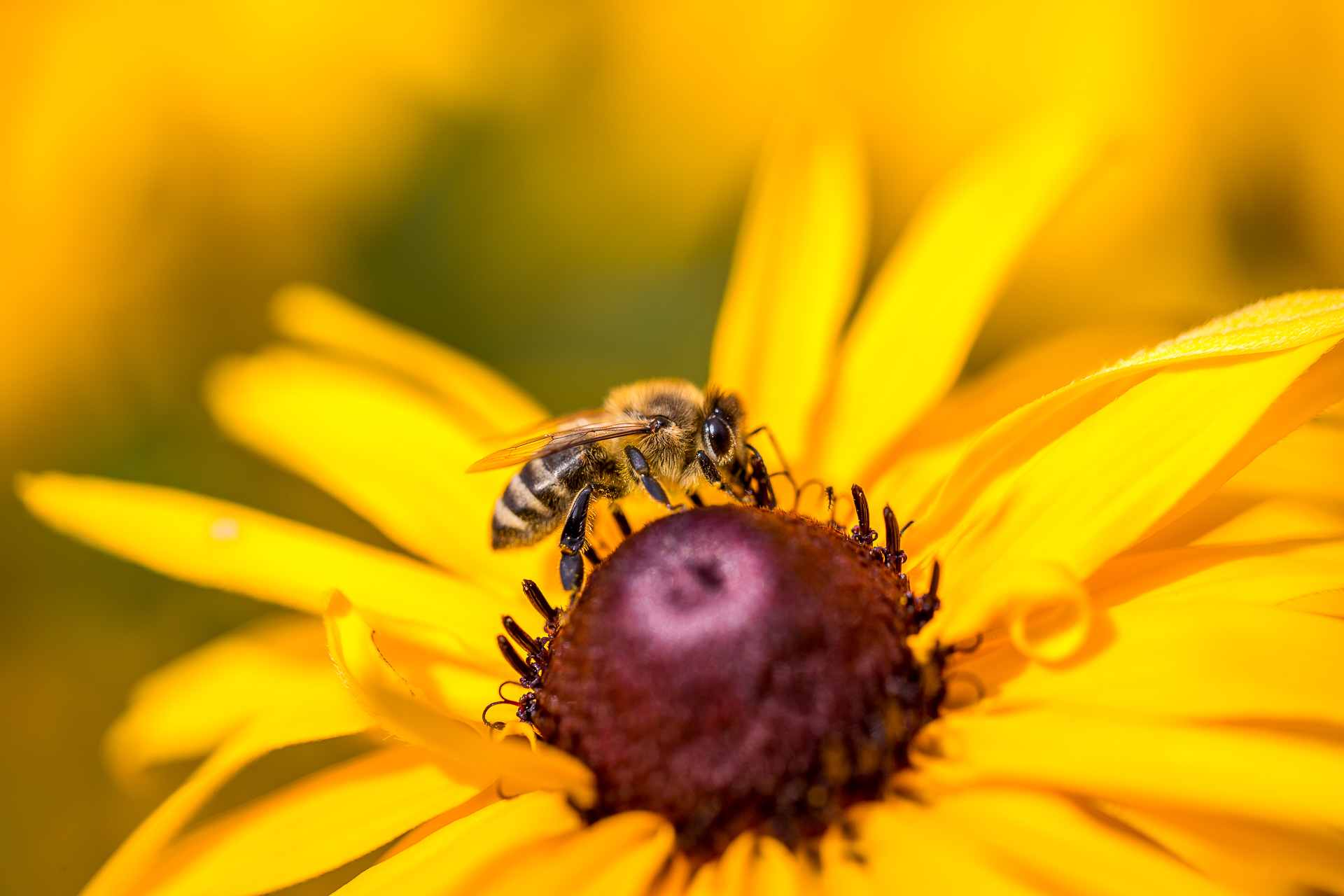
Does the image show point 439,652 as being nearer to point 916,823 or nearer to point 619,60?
point 916,823

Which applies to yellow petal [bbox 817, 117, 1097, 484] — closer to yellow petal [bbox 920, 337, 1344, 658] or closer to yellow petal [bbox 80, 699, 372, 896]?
yellow petal [bbox 920, 337, 1344, 658]

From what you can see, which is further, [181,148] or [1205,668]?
[181,148]

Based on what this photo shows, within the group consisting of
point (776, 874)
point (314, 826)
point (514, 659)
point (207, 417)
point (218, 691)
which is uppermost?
point (207, 417)

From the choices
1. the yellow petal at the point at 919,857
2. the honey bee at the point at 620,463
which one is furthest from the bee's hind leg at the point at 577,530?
the yellow petal at the point at 919,857

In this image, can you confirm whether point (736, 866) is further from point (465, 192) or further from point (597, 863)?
point (465, 192)

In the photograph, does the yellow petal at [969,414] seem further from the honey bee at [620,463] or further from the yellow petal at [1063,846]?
the yellow petal at [1063,846]

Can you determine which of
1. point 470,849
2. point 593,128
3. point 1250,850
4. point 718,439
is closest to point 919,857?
point 1250,850

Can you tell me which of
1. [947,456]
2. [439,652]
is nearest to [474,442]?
[439,652]

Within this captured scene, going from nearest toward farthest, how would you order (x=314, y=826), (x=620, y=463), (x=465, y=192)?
(x=314, y=826) < (x=620, y=463) < (x=465, y=192)
